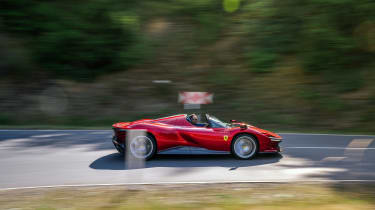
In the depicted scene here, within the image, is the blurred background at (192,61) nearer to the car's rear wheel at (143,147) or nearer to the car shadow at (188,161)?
the car shadow at (188,161)

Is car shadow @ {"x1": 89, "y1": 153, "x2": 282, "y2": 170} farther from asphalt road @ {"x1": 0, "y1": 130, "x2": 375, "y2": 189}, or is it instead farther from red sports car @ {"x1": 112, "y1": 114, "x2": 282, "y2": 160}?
red sports car @ {"x1": 112, "y1": 114, "x2": 282, "y2": 160}

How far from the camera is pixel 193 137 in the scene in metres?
7.80

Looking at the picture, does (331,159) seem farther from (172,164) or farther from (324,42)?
(324,42)

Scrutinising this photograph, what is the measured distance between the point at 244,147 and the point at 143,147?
7.21ft

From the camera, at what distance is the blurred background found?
14.7m

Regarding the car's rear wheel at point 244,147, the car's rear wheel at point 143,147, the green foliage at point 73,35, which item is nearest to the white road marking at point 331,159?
the car's rear wheel at point 244,147

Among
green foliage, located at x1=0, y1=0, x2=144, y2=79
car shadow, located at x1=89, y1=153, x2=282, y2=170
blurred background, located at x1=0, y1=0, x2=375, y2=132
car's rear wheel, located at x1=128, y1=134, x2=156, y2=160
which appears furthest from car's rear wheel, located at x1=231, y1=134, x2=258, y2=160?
green foliage, located at x1=0, y1=0, x2=144, y2=79

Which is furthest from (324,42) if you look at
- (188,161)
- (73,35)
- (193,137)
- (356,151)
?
(73,35)

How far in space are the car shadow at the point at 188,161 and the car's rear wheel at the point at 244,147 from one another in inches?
5.2

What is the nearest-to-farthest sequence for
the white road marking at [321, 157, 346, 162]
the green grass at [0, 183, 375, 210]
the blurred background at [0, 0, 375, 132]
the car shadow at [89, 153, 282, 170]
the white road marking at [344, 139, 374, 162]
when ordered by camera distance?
1. the green grass at [0, 183, 375, 210]
2. the car shadow at [89, 153, 282, 170]
3. the white road marking at [321, 157, 346, 162]
4. the white road marking at [344, 139, 374, 162]
5. the blurred background at [0, 0, 375, 132]

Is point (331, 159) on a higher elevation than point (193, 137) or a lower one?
lower

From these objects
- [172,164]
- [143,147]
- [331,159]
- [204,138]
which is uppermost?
[204,138]

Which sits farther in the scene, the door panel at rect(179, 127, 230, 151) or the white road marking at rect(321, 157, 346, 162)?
the white road marking at rect(321, 157, 346, 162)

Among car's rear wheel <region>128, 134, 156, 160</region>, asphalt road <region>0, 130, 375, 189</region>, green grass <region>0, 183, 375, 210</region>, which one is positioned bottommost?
green grass <region>0, 183, 375, 210</region>
